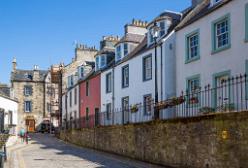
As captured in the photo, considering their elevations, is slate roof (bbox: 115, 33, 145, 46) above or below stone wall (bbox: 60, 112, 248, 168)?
above

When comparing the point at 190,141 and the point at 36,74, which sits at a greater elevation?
the point at 36,74

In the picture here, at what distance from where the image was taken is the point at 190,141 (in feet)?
45.8

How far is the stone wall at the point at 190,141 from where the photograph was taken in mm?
11383

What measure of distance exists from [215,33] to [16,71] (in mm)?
49217

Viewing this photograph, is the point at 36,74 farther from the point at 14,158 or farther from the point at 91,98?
the point at 14,158

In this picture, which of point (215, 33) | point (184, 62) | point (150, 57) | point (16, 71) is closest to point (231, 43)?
point (215, 33)

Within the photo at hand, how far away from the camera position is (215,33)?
18.7m

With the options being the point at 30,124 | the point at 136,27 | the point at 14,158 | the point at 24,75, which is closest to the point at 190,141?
the point at 14,158

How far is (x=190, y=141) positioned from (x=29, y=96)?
1999 inches

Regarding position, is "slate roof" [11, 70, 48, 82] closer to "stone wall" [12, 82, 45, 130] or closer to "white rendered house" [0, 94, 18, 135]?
"stone wall" [12, 82, 45, 130]

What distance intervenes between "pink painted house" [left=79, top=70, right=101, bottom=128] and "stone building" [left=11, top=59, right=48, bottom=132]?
2332 cm

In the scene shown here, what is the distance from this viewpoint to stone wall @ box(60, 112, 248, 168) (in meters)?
11.4

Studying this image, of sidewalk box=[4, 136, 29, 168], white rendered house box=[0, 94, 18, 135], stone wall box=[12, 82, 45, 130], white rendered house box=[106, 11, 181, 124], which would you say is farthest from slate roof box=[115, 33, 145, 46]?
stone wall box=[12, 82, 45, 130]

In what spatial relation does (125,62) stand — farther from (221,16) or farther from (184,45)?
(221,16)
